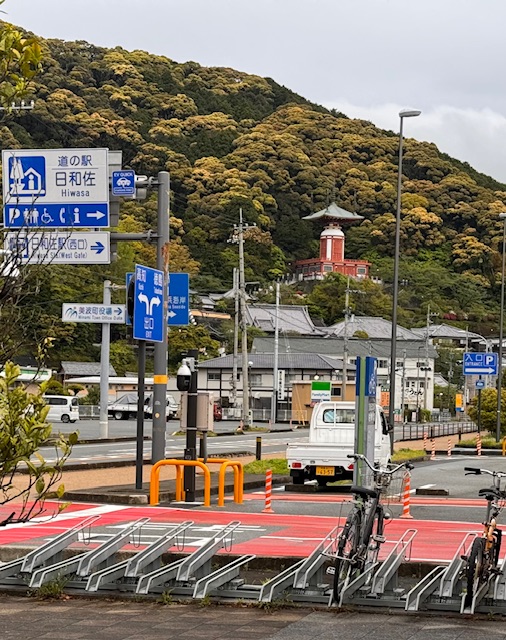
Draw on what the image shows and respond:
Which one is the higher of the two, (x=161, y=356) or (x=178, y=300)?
(x=178, y=300)

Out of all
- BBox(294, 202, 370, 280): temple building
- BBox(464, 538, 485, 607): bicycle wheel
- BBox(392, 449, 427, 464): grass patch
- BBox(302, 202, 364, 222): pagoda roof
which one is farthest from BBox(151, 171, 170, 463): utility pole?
BBox(302, 202, 364, 222): pagoda roof

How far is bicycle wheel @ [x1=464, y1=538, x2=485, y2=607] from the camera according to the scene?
9.22m

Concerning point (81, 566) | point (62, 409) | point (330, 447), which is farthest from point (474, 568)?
point (62, 409)

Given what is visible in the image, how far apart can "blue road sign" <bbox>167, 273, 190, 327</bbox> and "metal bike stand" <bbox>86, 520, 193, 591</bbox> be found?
41.6 ft

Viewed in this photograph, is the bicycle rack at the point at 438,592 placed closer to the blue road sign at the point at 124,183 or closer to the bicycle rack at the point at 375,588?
the bicycle rack at the point at 375,588

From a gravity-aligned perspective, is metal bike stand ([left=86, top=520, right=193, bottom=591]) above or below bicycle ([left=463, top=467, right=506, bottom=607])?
below

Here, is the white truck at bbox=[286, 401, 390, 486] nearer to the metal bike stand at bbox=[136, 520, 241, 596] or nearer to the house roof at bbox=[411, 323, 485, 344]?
the metal bike stand at bbox=[136, 520, 241, 596]

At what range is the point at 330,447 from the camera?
2280 cm

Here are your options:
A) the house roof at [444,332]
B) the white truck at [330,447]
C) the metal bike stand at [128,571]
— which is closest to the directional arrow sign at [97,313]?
the white truck at [330,447]

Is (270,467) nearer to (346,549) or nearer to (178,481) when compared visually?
(178,481)

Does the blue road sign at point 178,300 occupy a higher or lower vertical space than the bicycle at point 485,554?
higher

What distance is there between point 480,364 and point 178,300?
27.7m

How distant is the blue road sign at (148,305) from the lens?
19812mm

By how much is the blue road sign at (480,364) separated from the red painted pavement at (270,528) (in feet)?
104
